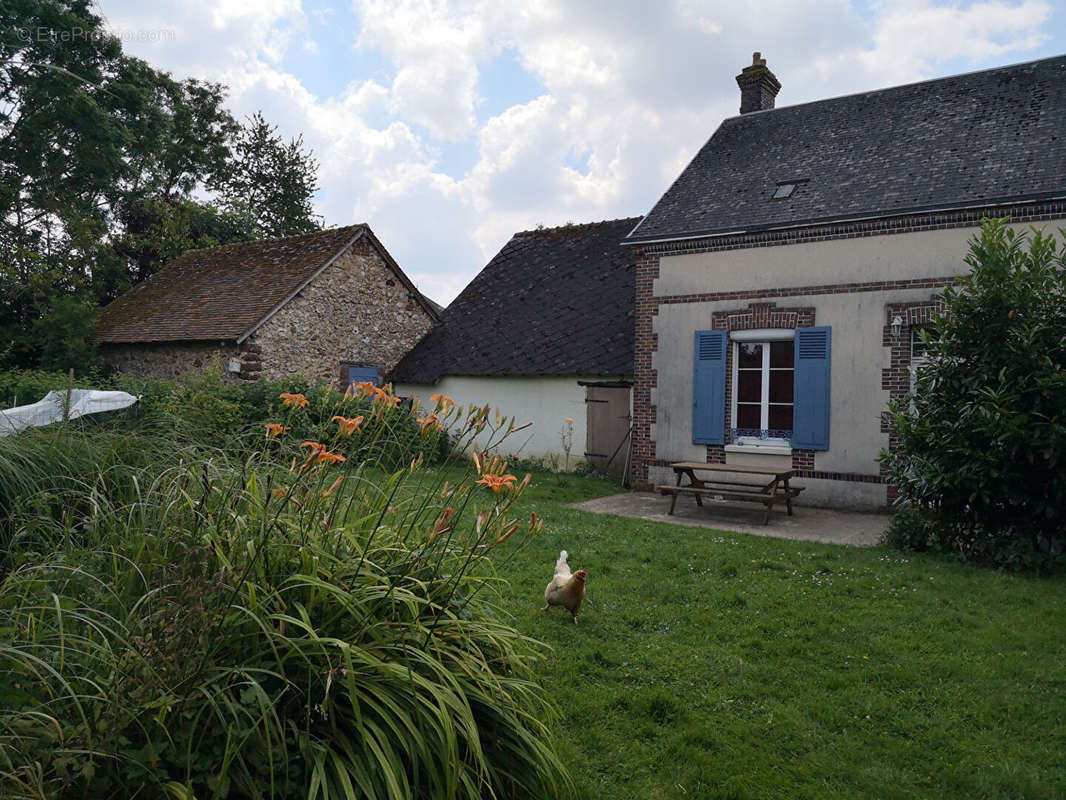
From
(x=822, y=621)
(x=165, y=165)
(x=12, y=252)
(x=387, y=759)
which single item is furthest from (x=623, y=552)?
(x=165, y=165)

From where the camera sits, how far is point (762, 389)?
11.2 metres

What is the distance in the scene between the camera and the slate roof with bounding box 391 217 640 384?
14570 mm

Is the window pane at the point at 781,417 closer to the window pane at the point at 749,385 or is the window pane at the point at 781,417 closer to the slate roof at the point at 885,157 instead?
the window pane at the point at 749,385

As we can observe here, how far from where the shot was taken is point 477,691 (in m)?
2.57

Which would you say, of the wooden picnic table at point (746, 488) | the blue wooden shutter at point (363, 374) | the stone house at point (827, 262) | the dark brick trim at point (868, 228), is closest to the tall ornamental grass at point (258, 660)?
the wooden picnic table at point (746, 488)

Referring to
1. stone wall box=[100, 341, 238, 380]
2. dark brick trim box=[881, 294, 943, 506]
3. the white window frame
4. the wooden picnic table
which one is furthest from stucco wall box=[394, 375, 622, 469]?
dark brick trim box=[881, 294, 943, 506]

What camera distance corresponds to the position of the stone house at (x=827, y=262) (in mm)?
9953

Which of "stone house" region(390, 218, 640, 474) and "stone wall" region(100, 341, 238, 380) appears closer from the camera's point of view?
"stone house" region(390, 218, 640, 474)

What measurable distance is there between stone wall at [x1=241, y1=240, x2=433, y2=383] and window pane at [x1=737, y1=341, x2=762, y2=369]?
9.38 m

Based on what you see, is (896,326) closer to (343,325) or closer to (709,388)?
(709,388)

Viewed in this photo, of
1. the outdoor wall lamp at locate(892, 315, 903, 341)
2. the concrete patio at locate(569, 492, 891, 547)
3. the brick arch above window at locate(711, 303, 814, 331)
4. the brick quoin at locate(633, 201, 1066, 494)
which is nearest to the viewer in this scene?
the concrete patio at locate(569, 492, 891, 547)

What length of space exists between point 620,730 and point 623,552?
12.2 ft

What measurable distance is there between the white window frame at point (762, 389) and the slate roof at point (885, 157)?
1.59 meters

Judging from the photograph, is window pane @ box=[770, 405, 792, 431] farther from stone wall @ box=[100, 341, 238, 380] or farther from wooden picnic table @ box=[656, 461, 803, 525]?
stone wall @ box=[100, 341, 238, 380]
